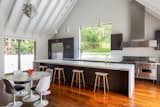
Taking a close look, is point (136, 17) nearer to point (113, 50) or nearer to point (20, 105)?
point (113, 50)

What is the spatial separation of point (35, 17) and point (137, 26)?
498 cm

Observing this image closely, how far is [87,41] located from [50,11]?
8.61 ft

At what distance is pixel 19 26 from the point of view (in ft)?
24.0

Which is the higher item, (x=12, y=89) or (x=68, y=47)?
(x=68, y=47)

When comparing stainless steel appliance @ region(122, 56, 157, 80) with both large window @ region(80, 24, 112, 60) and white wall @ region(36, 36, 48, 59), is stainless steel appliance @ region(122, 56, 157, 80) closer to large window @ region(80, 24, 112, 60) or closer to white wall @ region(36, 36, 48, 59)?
large window @ region(80, 24, 112, 60)

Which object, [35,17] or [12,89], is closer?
[12,89]

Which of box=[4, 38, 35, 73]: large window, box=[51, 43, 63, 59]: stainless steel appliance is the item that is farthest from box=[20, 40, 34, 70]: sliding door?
box=[51, 43, 63, 59]: stainless steel appliance

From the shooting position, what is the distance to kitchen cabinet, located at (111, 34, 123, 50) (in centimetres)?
659

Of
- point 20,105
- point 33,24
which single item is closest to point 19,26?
point 33,24

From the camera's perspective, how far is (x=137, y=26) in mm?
6207

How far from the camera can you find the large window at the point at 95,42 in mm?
7355

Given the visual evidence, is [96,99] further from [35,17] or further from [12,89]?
[35,17]

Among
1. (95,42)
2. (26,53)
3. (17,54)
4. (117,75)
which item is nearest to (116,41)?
(95,42)

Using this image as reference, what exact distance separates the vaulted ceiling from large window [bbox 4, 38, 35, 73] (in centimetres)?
50
